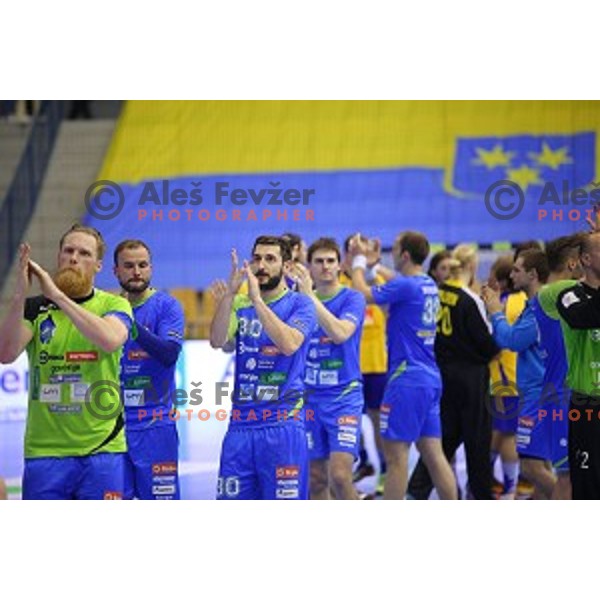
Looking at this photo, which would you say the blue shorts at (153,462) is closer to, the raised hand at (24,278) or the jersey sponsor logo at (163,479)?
the jersey sponsor logo at (163,479)

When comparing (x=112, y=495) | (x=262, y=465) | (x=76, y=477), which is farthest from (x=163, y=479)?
(x=76, y=477)

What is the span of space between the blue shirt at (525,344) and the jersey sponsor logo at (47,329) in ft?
8.13

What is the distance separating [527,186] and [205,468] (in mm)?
2910

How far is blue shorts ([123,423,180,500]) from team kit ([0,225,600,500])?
0.01 metres

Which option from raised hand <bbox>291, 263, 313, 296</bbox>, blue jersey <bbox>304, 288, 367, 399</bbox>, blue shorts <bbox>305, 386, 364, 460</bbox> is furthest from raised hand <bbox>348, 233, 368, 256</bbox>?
raised hand <bbox>291, 263, 313, 296</bbox>

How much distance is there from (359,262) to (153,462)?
2073 mm

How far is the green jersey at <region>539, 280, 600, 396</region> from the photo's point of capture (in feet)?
26.6

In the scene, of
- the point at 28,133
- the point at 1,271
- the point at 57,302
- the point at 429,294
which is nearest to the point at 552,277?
the point at 429,294

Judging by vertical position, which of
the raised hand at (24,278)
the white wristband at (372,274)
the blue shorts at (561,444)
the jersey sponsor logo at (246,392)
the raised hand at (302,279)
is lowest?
the blue shorts at (561,444)

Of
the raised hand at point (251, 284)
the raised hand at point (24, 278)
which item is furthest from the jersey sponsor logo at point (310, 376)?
the raised hand at point (24, 278)

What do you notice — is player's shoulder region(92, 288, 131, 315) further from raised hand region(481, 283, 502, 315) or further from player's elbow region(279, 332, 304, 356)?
raised hand region(481, 283, 502, 315)

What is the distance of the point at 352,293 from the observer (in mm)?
9672

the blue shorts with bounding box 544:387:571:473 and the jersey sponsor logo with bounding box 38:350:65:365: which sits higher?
the jersey sponsor logo with bounding box 38:350:65:365

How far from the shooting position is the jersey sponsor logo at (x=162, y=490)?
876 cm
